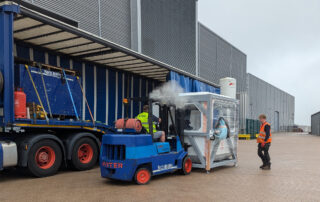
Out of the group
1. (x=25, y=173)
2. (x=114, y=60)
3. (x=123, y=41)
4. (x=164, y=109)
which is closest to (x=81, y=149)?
(x=25, y=173)

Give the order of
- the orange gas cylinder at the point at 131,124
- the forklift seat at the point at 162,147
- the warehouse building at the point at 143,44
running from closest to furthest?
the orange gas cylinder at the point at 131,124, the forklift seat at the point at 162,147, the warehouse building at the point at 143,44

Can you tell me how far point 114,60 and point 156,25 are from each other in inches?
311

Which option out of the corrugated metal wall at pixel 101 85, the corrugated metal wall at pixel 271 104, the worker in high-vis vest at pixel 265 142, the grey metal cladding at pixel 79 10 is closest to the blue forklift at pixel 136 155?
the worker in high-vis vest at pixel 265 142

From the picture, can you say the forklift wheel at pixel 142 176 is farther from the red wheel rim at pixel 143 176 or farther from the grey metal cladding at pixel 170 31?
the grey metal cladding at pixel 170 31

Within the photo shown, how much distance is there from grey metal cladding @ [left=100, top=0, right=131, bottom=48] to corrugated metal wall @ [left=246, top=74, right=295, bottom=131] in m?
26.3

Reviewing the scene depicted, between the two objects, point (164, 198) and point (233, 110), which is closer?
point (164, 198)

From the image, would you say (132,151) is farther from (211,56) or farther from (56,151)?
(211,56)

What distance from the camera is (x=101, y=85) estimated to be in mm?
11641

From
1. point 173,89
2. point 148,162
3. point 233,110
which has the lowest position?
point 148,162

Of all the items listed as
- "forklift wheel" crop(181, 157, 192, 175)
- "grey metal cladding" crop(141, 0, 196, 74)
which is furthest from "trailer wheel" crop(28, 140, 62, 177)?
"grey metal cladding" crop(141, 0, 196, 74)

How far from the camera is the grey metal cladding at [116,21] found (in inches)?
572

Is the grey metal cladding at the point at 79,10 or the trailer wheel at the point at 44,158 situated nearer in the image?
the trailer wheel at the point at 44,158

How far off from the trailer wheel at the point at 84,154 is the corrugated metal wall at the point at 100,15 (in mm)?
5702

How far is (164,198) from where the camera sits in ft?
18.5
